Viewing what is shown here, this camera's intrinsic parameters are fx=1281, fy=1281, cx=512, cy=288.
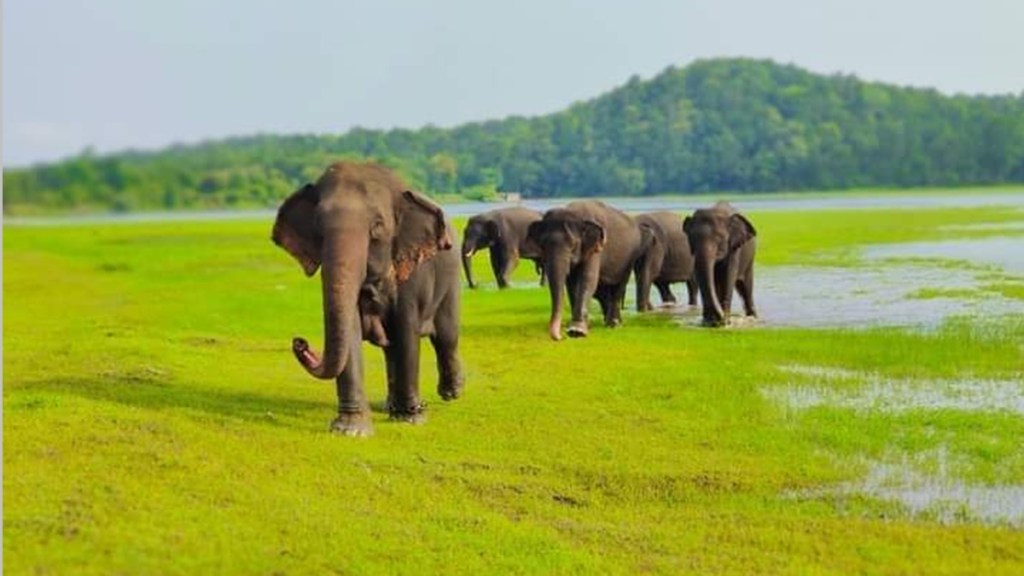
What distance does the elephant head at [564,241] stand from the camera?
64.1 feet

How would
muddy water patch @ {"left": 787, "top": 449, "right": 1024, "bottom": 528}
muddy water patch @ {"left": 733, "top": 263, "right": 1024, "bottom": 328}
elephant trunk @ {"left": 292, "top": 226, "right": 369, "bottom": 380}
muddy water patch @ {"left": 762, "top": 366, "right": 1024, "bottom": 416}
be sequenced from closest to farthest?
muddy water patch @ {"left": 787, "top": 449, "right": 1024, "bottom": 528} < elephant trunk @ {"left": 292, "top": 226, "right": 369, "bottom": 380} < muddy water patch @ {"left": 762, "top": 366, "right": 1024, "bottom": 416} < muddy water patch @ {"left": 733, "top": 263, "right": 1024, "bottom": 328}

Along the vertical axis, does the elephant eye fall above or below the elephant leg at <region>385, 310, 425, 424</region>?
above

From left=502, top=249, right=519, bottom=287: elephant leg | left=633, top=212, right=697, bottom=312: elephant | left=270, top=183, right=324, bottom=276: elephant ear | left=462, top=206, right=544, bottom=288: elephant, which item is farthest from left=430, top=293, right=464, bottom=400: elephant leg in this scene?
left=502, top=249, right=519, bottom=287: elephant leg

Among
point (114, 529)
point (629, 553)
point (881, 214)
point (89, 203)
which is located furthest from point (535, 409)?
point (881, 214)

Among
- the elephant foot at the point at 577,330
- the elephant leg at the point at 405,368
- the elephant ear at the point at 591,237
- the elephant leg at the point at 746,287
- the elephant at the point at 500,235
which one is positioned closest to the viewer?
the elephant leg at the point at 405,368

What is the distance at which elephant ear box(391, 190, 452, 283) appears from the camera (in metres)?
10.9

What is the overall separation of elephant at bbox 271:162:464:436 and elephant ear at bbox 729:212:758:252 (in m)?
10.4

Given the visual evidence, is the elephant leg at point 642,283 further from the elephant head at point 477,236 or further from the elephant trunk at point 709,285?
the elephant head at point 477,236

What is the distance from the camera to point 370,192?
34.5 feet

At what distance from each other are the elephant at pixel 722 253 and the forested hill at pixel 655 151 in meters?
2.63

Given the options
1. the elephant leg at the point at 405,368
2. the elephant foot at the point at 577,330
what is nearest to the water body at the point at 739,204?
the elephant leg at the point at 405,368

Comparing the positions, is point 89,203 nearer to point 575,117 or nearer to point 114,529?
point 114,529

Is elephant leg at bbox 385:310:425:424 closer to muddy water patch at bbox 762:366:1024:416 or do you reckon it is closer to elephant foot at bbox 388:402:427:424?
elephant foot at bbox 388:402:427:424

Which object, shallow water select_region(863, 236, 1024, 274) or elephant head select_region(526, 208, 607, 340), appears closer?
elephant head select_region(526, 208, 607, 340)
